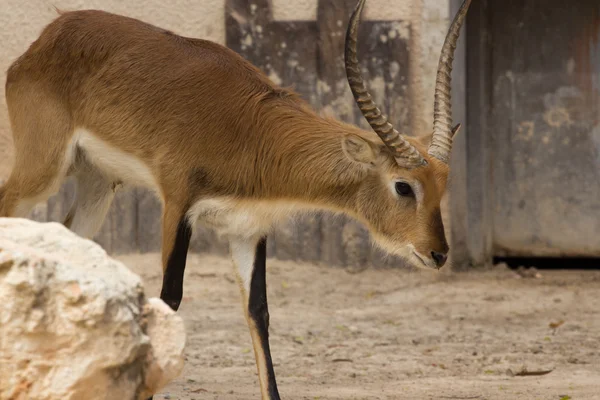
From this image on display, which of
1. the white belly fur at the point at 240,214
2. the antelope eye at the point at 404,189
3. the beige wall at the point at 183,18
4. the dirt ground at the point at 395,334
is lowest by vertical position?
the dirt ground at the point at 395,334

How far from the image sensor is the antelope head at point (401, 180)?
5547mm

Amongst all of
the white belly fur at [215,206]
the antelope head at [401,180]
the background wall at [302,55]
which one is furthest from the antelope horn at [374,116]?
the background wall at [302,55]

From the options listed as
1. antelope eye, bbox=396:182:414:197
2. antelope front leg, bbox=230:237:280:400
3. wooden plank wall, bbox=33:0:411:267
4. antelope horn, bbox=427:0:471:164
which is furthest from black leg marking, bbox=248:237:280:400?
wooden plank wall, bbox=33:0:411:267

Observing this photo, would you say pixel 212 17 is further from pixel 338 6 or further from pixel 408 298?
pixel 408 298

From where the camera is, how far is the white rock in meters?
3.11

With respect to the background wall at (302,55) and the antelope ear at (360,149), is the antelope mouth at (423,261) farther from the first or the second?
the background wall at (302,55)

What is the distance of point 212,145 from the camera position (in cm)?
593

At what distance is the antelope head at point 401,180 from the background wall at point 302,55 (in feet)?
10.5

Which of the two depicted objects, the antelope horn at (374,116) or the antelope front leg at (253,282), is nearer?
the antelope horn at (374,116)

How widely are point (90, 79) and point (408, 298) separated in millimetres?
3729

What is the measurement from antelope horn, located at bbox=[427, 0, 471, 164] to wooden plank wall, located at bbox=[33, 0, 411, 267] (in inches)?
122

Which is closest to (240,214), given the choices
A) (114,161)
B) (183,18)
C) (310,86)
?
(114,161)

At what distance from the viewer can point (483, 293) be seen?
29.2 feet

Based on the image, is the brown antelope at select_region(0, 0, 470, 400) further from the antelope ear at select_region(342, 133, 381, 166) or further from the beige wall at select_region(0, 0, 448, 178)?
the beige wall at select_region(0, 0, 448, 178)
